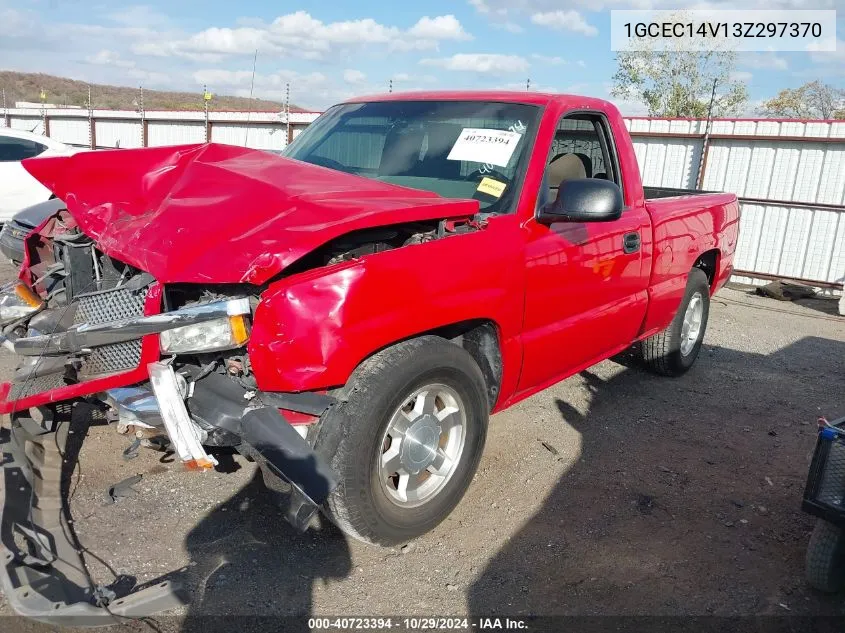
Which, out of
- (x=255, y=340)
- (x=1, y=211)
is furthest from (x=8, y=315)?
(x=1, y=211)

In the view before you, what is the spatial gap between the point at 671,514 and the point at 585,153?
2198 mm

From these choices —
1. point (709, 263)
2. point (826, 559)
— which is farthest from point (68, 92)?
point (826, 559)

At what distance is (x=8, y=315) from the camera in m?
3.16

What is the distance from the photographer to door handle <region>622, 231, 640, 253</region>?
4012 millimetres

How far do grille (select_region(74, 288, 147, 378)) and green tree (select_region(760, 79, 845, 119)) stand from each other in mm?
33865

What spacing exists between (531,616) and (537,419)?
6.44ft

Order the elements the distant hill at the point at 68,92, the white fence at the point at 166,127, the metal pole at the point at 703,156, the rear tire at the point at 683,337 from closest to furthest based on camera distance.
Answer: the rear tire at the point at 683,337 < the metal pole at the point at 703,156 < the white fence at the point at 166,127 < the distant hill at the point at 68,92

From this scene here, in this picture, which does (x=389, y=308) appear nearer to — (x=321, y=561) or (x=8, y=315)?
(x=321, y=561)

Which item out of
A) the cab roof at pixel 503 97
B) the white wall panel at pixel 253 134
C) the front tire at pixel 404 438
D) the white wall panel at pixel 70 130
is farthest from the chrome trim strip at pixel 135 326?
the white wall panel at pixel 70 130

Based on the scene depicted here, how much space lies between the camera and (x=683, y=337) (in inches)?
214

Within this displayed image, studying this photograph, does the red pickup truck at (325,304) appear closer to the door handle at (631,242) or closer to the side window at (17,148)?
the door handle at (631,242)

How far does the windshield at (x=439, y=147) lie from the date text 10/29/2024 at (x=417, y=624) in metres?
1.82

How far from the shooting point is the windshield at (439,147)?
136 inches

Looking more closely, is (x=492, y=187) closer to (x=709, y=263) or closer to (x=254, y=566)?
(x=254, y=566)
